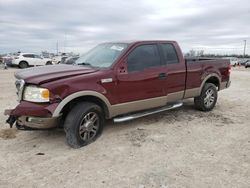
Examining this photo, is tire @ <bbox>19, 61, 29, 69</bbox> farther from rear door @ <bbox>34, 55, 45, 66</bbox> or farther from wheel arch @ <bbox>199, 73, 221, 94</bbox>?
wheel arch @ <bbox>199, 73, 221, 94</bbox>

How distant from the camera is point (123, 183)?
314 cm

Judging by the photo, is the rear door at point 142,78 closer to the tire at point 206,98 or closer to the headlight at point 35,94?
the headlight at point 35,94

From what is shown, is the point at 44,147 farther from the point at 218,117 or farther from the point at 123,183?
the point at 218,117

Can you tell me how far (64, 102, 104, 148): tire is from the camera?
13.3 feet

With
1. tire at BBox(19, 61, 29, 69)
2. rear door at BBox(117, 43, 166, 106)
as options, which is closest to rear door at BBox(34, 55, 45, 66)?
tire at BBox(19, 61, 29, 69)

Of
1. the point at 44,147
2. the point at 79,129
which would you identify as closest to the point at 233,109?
the point at 79,129

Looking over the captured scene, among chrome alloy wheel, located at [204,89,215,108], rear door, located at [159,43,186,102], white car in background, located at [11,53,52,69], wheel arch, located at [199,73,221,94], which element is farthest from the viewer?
white car in background, located at [11,53,52,69]

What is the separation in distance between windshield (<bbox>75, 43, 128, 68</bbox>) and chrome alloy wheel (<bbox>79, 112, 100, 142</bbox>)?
99 centimetres

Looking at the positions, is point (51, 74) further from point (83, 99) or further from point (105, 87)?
point (105, 87)

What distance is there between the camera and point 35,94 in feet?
12.9

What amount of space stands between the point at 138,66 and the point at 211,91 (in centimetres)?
262

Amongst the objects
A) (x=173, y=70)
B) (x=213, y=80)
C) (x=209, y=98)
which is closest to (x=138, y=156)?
(x=173, y=70)

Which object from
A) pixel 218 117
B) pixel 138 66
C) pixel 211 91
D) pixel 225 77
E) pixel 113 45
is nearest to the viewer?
pixel 138 66

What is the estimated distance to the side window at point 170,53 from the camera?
553 centimetres
